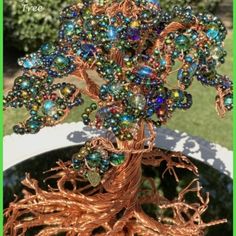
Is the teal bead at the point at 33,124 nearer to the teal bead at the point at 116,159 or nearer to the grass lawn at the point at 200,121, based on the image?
the teal bead at the point at 116,159

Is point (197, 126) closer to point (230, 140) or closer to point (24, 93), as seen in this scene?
point (230, 140)

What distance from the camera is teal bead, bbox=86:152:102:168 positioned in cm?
251

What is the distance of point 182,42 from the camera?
252 cm

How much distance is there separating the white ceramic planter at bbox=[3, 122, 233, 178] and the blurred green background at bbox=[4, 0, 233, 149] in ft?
4.35

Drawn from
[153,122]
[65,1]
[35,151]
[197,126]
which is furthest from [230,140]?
[153,122]

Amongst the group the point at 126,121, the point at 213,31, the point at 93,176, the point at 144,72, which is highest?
the point at 213,31

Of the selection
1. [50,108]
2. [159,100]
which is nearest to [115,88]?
[159,100]

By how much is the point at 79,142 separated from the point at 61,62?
7.28 ft

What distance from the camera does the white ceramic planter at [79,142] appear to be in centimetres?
452

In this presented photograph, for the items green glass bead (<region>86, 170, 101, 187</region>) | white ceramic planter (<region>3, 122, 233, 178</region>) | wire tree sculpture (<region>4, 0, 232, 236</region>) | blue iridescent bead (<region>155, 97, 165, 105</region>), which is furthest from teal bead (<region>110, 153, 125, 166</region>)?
white ceramic planter (<region>3, 122, 233, 178</region>)

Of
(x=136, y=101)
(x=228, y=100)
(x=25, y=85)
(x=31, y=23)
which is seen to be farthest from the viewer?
(x=31, y=23)

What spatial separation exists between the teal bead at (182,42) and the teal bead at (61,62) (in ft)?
1.89

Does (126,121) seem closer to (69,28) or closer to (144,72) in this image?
(144,72)

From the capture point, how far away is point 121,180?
3.19 metres
